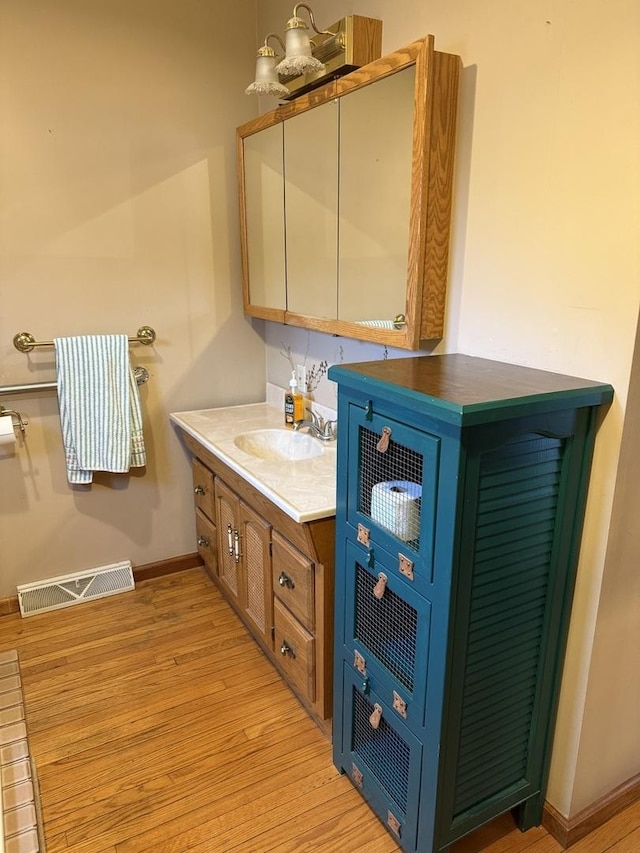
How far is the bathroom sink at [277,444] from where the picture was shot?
90.2 inches

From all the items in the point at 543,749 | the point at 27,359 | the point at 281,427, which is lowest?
the point at 543,749

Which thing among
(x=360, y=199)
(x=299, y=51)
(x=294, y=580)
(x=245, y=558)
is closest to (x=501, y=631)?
(x=294, y=580)

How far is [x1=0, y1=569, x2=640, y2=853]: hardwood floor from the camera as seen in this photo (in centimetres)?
152

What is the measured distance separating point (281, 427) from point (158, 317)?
0.73 metres

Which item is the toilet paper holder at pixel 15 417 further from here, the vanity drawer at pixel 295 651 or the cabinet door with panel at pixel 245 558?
the vanity drawer at pixel 295 651

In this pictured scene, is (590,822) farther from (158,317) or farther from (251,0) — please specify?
(251,0)

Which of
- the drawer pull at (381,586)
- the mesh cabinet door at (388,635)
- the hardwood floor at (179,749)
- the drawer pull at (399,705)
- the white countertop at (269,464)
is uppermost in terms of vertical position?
the white countertop at (269,464)

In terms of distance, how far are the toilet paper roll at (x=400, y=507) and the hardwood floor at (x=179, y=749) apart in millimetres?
862

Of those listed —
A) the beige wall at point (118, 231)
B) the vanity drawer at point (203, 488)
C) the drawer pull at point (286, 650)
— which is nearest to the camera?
the drawer pull at point (286, 650)

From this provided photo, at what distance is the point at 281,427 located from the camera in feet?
7.91

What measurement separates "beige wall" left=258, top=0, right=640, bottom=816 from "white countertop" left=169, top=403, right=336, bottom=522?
584 mm

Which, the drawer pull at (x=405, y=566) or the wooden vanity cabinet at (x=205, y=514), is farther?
the wooden vanity cabinet at (x=205, y=514)

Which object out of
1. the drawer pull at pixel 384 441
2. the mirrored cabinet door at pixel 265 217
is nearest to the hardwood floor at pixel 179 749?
the drawer pull at pixel 384 441

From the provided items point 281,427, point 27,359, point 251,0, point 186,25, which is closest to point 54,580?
point 27,359
